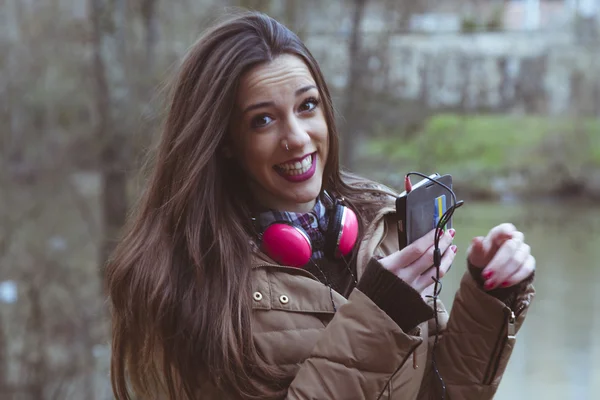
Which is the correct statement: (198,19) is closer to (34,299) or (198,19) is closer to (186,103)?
(34,299)

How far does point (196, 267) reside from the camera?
157 centimetres

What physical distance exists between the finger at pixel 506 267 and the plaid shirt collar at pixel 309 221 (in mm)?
363

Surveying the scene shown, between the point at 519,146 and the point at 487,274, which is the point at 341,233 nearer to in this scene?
the point at 487,274

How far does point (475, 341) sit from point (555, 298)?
6.78 meters

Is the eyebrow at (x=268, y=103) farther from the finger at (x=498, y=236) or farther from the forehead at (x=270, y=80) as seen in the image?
the finger at (x=498, y=236)

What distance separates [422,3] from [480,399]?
560 cm

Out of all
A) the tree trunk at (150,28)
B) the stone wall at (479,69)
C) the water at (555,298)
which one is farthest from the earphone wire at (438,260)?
the water at (555,298)

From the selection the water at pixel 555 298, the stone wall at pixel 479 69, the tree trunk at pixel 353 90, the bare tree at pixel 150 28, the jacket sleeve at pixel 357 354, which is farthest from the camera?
the water at pixel 555 298

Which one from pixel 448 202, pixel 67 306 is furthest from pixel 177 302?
pixel 67 306

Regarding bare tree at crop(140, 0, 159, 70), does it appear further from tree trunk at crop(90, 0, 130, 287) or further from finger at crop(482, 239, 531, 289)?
finger at crop(482, 239, 531, 289)

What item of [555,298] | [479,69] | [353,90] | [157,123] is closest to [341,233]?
[157,123]

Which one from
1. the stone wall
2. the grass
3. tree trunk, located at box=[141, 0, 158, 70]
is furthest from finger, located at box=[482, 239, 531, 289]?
the grass

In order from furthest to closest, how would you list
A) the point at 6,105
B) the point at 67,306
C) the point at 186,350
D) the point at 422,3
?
1. the point at 422,3
2. the point at 6,105
3. the point at 67,306
4. the point at 186,350

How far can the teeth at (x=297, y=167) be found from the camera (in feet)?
5.28
